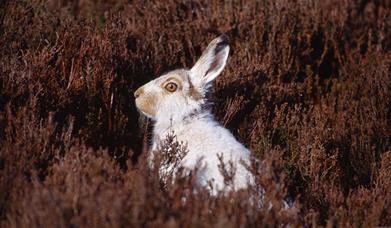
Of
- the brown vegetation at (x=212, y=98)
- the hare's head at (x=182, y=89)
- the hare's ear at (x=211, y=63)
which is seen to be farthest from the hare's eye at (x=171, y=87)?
the brown vegetation at (x=212, y=98)

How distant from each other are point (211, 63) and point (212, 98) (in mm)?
314

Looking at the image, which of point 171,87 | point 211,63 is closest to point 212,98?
point 211,63

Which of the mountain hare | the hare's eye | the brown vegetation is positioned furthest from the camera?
the hare's eye

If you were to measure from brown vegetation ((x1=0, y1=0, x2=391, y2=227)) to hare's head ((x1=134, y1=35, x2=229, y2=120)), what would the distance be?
0.21 meters

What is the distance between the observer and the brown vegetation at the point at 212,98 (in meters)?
3.06

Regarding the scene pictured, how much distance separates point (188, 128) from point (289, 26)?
2.41m

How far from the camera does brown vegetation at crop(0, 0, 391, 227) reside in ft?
10.0

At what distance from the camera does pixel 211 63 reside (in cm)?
511

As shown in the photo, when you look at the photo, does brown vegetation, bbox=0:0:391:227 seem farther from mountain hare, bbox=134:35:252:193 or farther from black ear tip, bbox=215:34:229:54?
black ear tip, bbox=215:34:229:54

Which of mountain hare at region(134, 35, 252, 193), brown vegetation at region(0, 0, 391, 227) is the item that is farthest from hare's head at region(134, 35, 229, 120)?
brown vegetation at region(0, 0, 391, 227)

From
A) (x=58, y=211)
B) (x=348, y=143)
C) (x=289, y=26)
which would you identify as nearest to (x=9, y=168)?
(x=58, y=211)

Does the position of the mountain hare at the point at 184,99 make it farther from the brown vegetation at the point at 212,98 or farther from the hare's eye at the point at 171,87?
the brown vegetation at the point at 212,98

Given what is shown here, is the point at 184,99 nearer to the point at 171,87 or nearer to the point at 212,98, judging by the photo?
the point at 171,87

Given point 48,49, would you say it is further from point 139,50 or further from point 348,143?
point 348,143
